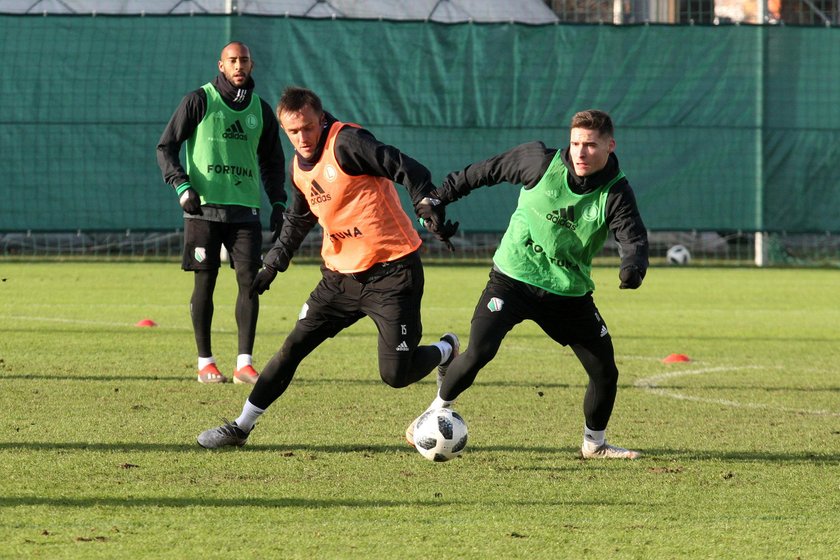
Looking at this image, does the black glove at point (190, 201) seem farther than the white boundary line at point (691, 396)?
Yes

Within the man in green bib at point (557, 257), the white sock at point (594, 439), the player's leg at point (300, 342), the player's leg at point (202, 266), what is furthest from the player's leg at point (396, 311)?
the player's leg at point (202, 266)

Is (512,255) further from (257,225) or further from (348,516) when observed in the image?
(257,225)

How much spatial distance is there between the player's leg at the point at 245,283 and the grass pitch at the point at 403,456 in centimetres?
25

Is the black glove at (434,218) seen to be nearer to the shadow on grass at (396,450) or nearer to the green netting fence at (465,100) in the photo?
the shadow on grass at (396,450)

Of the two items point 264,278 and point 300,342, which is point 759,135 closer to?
point 264,278

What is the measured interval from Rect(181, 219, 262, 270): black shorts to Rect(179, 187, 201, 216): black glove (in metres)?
0.35

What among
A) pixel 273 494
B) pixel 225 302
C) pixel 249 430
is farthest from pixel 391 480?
pixel 225 302

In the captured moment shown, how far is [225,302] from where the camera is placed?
47.9 feet

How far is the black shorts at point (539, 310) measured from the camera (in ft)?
22.1

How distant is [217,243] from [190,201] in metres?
0.55

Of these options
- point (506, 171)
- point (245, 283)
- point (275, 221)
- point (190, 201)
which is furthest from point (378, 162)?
point (245, 283)

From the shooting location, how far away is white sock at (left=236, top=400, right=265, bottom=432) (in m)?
6.80

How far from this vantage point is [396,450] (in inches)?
266

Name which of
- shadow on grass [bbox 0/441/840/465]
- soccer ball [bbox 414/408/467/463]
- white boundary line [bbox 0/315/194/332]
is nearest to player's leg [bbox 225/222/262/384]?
shadow on grass [bbox 0/441/840/465]
